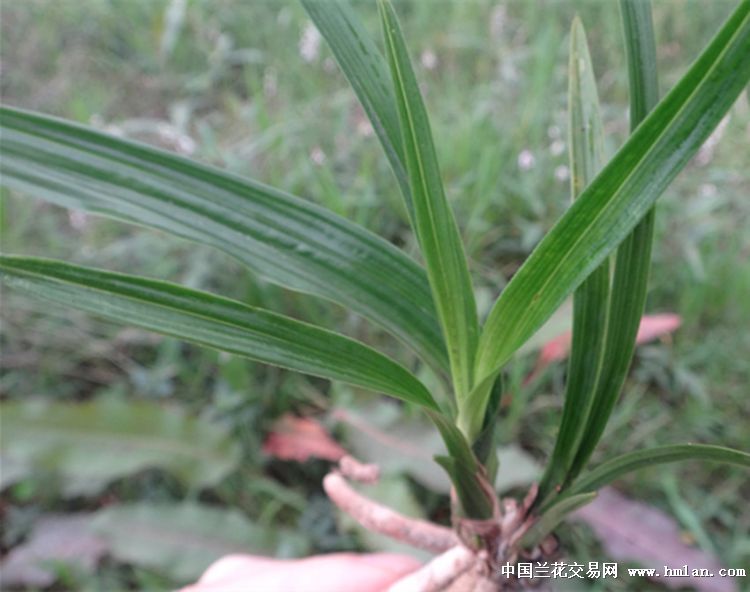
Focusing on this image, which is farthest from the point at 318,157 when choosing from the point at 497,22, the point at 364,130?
the point at 497,22

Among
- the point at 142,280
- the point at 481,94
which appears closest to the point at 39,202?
the point at 481,94

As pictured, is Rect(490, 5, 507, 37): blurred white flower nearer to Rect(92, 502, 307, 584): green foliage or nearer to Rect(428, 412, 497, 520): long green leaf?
Rect(92, 502, 307, 584): green foliage

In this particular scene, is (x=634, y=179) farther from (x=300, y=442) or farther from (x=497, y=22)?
(x=497, y=22)

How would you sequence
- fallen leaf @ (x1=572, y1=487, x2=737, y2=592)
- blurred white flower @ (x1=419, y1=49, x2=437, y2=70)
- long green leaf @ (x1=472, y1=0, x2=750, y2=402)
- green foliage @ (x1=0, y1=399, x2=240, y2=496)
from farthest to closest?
blurred white flower @ (x1=419, y1=49, x2=437, y2=70) < green foliage @ (x1=0, y1=399, x2=240, y2=496) < fallen leaf @ (x1=572, y1=487, x2=737, y2=592) < long green leaf @ (x1=472, y1=0, x2=750, y2=402)

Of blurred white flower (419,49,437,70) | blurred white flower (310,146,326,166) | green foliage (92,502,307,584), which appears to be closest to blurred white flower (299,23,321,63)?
blurred white flower (419,49,437,70)

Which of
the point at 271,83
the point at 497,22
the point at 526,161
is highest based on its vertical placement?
the point at 497,22

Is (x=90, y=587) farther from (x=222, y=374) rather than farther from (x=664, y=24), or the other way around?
(x=664, y=24)

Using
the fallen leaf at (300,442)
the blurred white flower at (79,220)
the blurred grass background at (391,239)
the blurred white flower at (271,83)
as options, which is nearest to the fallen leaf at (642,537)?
the blurred grass background at (391,239)
